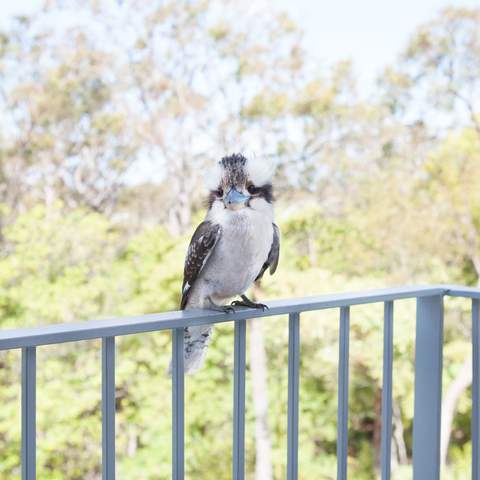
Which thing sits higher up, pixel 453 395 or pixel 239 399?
pixel 239 399

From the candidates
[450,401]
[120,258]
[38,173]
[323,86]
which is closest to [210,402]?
[120,258]

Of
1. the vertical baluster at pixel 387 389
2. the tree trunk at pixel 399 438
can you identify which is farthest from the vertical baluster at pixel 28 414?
the tree trunk at pixel 399 438

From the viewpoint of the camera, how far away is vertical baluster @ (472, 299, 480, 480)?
1.72 meters

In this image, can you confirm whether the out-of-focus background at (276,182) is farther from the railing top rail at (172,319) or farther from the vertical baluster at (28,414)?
the vertical baluster at (28,414)

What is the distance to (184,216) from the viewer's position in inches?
316

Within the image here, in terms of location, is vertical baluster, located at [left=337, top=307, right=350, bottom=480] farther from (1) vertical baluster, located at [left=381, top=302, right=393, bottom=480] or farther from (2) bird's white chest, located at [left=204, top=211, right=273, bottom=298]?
(2) bird's white chest, located at [left=204, top=211, right=273, bottom=298]

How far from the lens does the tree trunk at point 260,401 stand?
7281 millimetres

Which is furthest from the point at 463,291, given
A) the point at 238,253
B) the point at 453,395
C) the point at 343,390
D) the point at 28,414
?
the point at 453,395

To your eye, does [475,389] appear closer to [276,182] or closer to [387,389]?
[387,389]

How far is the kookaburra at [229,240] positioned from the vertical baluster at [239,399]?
65mm

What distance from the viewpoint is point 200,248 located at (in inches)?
54.7

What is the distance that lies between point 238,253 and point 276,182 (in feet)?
19.6

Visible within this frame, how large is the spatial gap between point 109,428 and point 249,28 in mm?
7571

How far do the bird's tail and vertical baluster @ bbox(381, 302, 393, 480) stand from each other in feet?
1.51
